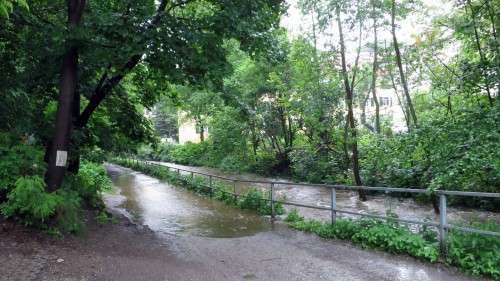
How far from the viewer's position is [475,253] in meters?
6.21

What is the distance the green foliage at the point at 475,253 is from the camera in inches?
232

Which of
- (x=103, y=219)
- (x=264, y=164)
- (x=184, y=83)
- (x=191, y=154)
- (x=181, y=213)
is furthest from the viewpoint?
(x=191, y=154)

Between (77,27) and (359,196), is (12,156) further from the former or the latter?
(359,196)

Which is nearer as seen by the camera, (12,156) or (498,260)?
(498,260)

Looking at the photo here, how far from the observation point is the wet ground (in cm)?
576

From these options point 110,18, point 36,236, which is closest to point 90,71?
point 110,18

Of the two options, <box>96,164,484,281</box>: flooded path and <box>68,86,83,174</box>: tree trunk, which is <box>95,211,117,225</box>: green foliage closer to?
<box>96,164,484,281</box>: flooded path

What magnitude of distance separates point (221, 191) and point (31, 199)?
929cm

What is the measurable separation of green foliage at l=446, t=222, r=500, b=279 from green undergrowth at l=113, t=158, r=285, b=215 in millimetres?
5707

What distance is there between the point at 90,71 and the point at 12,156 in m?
3.67

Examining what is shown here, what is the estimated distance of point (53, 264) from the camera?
18.8 ft

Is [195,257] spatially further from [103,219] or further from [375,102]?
[375,102]

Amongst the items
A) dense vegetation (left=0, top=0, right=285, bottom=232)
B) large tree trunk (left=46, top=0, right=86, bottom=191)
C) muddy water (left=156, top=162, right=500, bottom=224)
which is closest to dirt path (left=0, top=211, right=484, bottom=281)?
dense vegetation (left=0, top=0, right=285, bottom=232)

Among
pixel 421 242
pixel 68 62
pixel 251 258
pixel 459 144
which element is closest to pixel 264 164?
pixel 251 258
